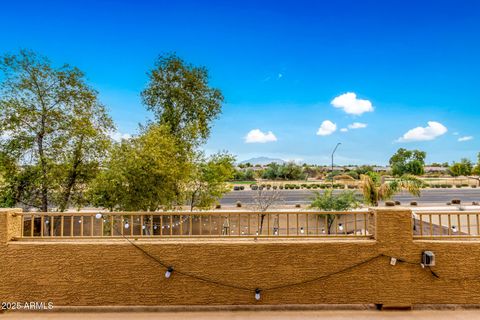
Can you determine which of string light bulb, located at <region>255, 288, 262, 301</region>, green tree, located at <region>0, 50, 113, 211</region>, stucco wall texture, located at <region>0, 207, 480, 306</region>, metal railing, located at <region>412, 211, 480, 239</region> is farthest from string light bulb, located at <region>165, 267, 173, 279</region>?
green tree, located at <region>0, 50, 113, 211</region>

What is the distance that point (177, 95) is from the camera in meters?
10.7

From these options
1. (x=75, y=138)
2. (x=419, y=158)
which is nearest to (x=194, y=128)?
(x=75, y=138)

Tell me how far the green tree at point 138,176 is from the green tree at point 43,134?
24.5 inches

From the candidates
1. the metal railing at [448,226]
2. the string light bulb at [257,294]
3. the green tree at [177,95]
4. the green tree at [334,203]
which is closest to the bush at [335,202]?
the green tree at [334,203]

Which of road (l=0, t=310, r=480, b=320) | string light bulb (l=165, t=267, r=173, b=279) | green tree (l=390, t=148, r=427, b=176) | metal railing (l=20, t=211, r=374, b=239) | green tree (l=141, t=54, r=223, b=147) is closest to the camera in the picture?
road (l=0, t=310, r=480, b=320)

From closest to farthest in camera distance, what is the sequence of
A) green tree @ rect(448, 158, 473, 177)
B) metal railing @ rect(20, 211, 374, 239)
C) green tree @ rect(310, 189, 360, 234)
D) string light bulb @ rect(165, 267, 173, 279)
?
string light bulb @ rect(165, 267, 173, 279)
metal railing @ rect(20, 211, 374, 239)
green tree @ rect(310, 189, 360, 234)
green tree @ rect(448, 158, 473, 177)

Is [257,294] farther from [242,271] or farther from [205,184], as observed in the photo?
[205,184]

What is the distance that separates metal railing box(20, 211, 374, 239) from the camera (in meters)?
4.00

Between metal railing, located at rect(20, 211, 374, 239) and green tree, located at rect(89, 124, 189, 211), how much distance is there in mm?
586

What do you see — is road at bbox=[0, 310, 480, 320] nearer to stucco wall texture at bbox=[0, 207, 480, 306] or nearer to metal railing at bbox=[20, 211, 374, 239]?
stucco wall texture at bbox=[0, 207, 480, 306]

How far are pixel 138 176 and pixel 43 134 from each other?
276 centimetres

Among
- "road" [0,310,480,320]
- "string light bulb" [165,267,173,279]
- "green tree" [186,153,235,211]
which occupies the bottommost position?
"road" [0,310,480,320]

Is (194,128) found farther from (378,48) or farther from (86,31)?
(378,48)

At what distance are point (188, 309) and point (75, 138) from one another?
6087 millimetres
